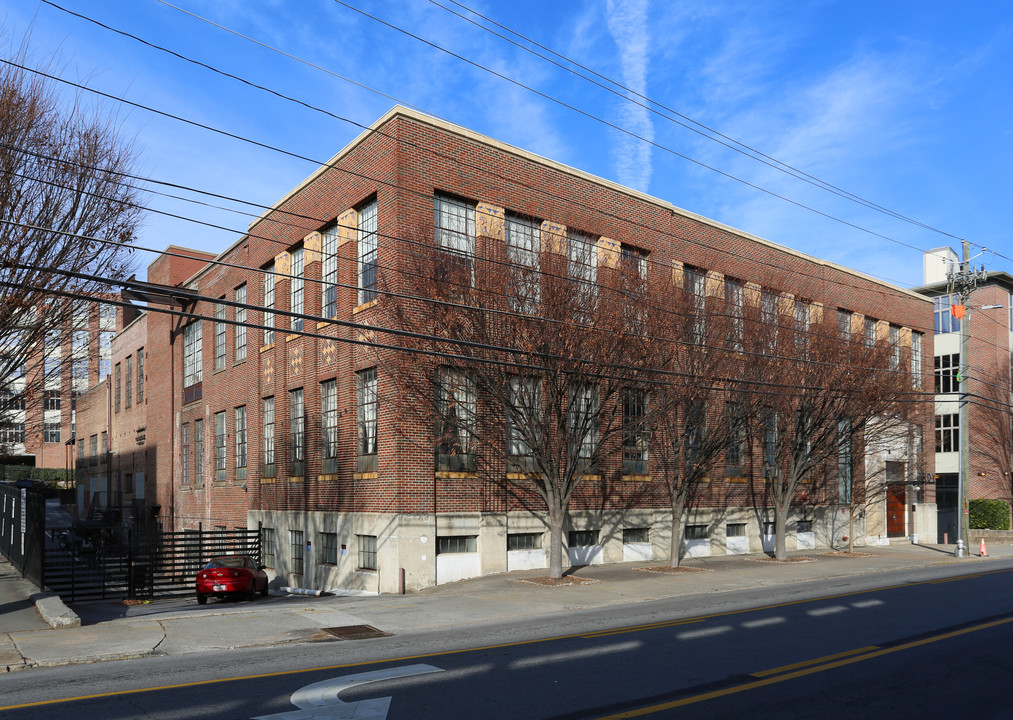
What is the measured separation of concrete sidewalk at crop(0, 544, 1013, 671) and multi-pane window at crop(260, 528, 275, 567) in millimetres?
6144

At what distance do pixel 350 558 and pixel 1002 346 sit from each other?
4882 cm

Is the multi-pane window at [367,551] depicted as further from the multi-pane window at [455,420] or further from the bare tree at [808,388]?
the bare tree at [808,388]

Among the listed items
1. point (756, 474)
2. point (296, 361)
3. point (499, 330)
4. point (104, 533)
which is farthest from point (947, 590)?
point (104, 533)

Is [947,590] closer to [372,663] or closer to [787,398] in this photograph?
[787,398]

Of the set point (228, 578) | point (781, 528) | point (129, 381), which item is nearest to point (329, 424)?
point (228, 578)

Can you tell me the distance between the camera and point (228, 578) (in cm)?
2350

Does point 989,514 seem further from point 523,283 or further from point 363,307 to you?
point 363,307

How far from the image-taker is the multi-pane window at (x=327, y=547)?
27062 mm

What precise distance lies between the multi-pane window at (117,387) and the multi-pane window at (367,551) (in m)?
35.1

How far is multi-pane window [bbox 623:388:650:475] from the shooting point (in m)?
24.0

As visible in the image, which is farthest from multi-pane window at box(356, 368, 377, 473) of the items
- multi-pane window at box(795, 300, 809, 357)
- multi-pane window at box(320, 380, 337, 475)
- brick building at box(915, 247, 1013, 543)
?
brick building at box(915, 247, 1013, 543)

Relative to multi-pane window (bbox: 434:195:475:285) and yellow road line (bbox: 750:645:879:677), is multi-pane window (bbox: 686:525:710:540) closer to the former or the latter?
multi-pane window (bbox: 434:195:475:285)

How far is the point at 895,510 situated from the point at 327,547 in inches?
1263

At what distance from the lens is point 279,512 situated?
30.9 m
